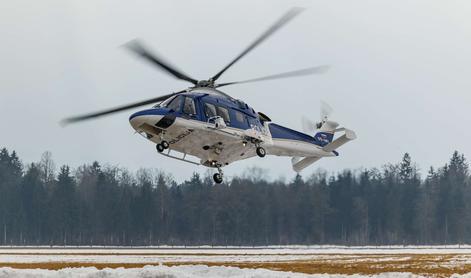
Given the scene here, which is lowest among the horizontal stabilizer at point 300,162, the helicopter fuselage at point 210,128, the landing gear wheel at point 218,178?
the landing gear wheel at point 218,178

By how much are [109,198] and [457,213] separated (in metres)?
48.7

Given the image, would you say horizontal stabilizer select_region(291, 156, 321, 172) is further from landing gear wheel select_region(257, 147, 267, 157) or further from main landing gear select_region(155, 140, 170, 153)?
main landing gear select_region(155, 140, 170, 153)

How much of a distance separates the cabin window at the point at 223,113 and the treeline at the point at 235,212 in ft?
182

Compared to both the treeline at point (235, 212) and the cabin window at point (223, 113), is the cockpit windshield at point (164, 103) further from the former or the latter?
the treeline at point (235, 212)

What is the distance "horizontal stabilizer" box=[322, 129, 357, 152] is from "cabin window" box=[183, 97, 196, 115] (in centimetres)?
1071

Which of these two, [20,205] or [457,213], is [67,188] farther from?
[457,213]

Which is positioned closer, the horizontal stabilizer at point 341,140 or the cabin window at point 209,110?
the cabin window at point 209,110

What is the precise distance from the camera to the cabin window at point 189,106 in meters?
39.0

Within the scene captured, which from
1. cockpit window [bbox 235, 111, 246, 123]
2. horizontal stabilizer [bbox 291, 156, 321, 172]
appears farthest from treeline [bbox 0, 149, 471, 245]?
cockpit window [bbox 235, 111, 246, 123]

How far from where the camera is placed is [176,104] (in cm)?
3894

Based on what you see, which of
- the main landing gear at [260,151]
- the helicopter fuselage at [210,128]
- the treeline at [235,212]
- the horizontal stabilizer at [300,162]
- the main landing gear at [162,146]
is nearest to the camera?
the helicopter fuselage at [210,128]

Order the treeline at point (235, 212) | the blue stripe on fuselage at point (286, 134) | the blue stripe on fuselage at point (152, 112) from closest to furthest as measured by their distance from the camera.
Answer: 1. the blue stripe on fuselage at point (152, 112)
2. the blue stripe on fuselage at point (286, 134)
3. the treeline at point (235, 212)

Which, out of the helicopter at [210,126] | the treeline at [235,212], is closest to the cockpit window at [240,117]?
the helicopter at [210,126]

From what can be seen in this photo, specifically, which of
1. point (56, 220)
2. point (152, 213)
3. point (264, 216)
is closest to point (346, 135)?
point (264, 216)
